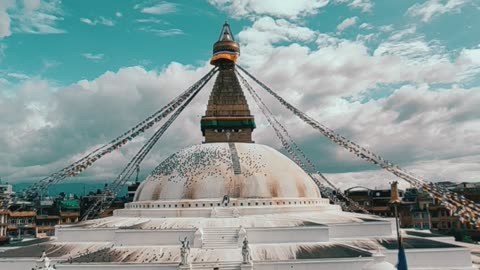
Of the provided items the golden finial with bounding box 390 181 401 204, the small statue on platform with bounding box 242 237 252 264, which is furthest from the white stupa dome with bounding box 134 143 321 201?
the golden finial with bounding box 390 181 401 204

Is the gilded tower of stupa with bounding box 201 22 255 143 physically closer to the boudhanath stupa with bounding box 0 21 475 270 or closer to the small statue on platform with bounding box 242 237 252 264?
the boudhanath stupa with bounding box 0 21 475 270

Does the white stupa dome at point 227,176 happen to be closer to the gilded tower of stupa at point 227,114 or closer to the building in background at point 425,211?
the gilded tower of stupa at point 227,114

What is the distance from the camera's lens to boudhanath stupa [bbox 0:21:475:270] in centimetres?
1265

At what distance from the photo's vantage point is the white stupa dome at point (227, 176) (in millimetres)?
16594

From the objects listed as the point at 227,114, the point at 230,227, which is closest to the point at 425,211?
the point at 227,114

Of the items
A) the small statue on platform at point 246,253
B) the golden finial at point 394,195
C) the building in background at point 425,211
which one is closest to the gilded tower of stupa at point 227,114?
the small statue on platform at point 246,253

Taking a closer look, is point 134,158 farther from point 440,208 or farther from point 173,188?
point 440,208

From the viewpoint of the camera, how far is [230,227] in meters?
14.4

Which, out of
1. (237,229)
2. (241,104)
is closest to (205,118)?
(241,104)

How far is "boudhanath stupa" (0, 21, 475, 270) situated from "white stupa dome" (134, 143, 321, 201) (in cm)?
4

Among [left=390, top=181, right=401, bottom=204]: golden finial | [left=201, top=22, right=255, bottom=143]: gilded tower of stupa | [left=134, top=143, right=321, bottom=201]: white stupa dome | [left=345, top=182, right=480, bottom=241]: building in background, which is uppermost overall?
[left=201, top=22, right=255, bottom=143]: gilded tower of stupa

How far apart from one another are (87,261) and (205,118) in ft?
30.6

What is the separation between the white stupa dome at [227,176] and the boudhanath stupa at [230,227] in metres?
0.04

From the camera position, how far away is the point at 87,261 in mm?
12531
